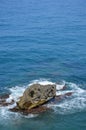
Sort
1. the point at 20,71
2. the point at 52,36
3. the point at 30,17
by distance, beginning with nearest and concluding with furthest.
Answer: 1. the point at 20,71
2. the point at 52,36
3. the point at 30,17

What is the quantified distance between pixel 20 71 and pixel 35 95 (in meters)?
20.5

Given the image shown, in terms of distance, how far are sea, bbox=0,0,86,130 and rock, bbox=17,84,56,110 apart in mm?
2111

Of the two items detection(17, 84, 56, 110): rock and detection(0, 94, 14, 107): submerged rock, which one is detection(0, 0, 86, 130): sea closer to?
detection(0, 94, 14, 107): submerged rock

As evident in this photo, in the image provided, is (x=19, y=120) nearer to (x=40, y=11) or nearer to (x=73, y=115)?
(x=73, y=115)

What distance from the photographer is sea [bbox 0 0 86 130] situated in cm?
6669

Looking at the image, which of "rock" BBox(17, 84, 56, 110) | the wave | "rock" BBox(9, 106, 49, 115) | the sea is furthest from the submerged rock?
"rock" BBox(17, 84, 56, 110)

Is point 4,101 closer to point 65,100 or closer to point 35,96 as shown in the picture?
point 35,96

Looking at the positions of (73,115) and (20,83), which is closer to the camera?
(73,115)

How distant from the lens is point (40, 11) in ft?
A: 582

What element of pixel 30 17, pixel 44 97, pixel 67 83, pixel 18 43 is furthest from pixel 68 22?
pixel 44 97

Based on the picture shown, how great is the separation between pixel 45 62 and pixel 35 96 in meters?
27.1

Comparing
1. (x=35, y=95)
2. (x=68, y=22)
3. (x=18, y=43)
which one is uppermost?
(x=68, y=22)

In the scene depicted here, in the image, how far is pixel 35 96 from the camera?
228 feet

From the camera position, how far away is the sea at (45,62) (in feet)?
219
